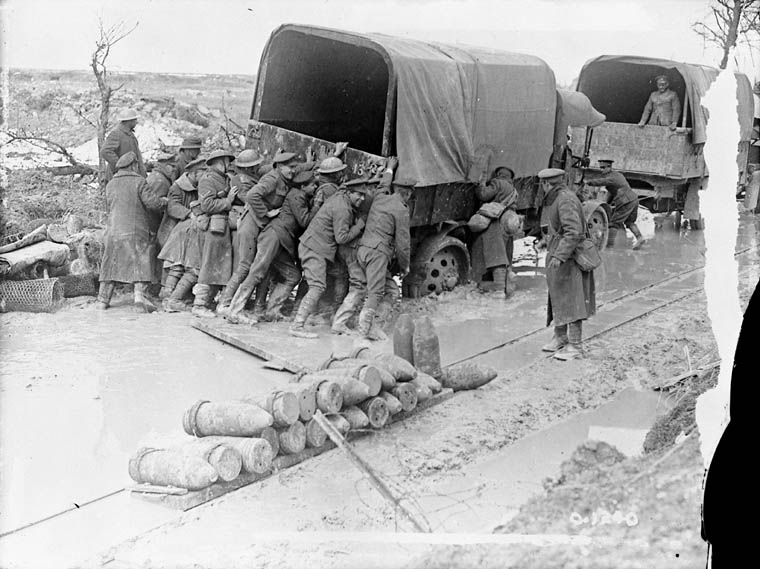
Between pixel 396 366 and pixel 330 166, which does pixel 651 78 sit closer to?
pixel 330 166

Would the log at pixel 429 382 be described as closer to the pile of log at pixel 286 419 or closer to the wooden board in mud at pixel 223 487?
the pile of log at pixel 286 419

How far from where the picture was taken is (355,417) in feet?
21.4

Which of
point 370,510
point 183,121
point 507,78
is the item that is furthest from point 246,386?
point 183,121

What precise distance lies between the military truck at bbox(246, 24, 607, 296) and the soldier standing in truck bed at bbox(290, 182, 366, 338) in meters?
0.69

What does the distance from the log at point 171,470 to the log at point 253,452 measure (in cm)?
23

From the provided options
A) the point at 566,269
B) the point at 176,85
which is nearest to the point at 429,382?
the point at 566,269

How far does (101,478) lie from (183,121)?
884cm

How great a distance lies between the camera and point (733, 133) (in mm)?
4977

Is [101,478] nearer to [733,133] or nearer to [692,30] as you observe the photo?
[733,133]

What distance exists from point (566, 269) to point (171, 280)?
425cm

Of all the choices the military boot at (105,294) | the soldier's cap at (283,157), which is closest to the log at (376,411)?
the soldier's cap at (283,157)

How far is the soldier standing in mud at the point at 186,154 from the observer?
33.8ft

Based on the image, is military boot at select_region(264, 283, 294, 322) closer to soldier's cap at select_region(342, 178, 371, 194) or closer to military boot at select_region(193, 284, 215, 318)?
military boot at select_region(193, 284, 215, 318)

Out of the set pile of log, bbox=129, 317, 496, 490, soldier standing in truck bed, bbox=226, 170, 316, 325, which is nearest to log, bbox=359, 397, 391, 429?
pile of log, bbox=129, 317, 496, 490
